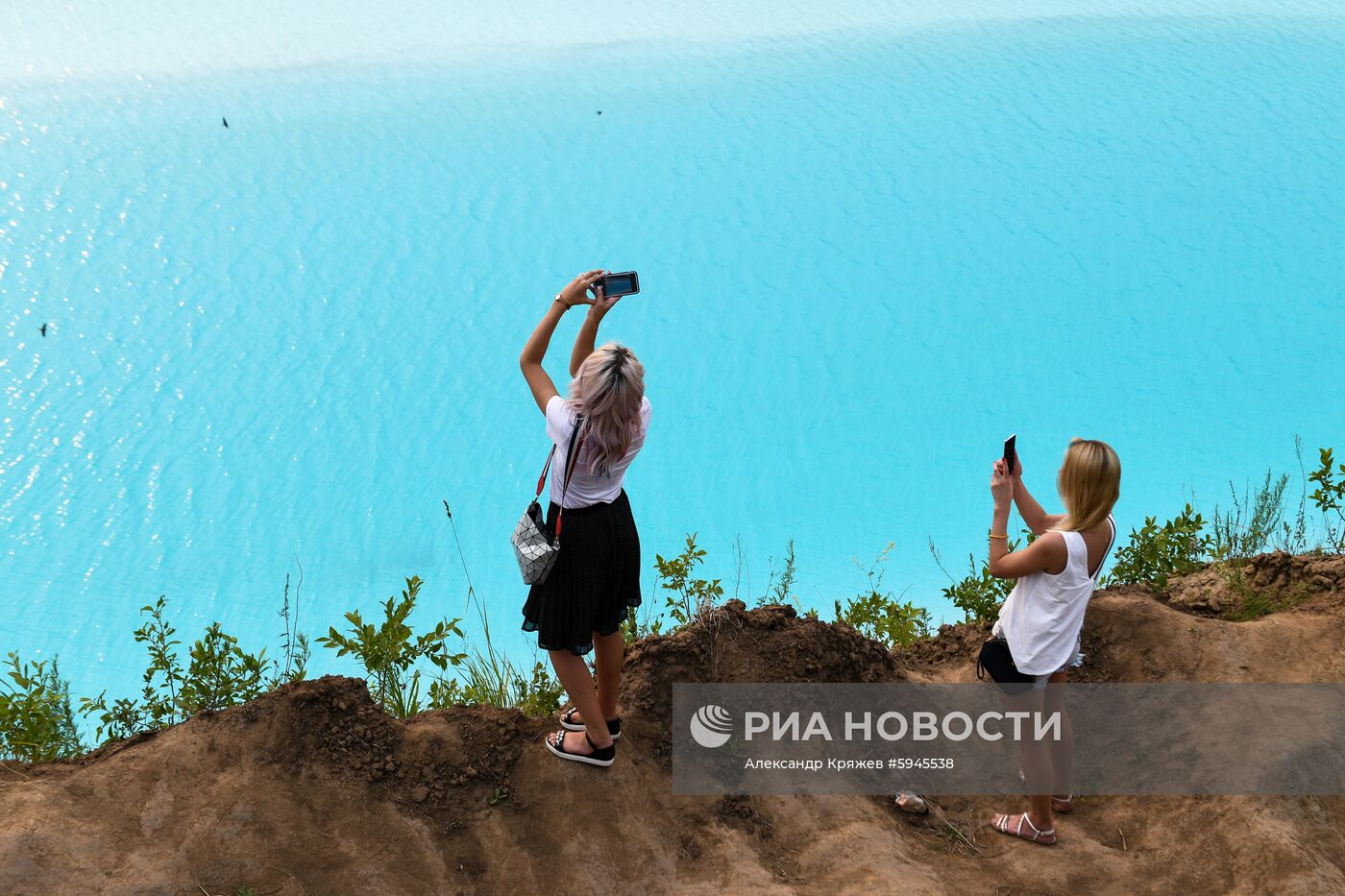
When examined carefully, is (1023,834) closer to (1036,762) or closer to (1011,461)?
(1036,762)

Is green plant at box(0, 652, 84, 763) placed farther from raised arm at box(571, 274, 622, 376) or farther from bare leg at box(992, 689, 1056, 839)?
bare leg at box(992, 689, 1056, 839)

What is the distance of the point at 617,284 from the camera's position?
12.5 ft

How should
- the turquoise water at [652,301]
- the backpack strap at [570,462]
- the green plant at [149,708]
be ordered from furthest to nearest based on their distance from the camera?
the turquoise water at [652,301], the green plant at [149,708], the backpack strap at [570,462]

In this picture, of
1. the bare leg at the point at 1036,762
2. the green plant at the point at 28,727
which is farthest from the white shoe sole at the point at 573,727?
the green plant at the point at 28,727

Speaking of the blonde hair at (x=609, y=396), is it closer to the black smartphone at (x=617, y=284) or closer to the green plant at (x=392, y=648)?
the black smartphone at (x=617, y=284)

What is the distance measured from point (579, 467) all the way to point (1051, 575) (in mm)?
1578

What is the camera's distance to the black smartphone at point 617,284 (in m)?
3.79

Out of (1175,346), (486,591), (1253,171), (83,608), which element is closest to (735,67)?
(1253,171)

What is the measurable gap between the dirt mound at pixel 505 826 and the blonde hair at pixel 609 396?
129 centimetres

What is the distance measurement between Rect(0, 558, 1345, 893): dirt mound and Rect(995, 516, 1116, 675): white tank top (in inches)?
29.7

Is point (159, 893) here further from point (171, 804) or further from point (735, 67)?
point (735, 67)

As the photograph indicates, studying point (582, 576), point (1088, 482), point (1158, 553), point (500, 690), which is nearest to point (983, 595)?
point (1158, 553)

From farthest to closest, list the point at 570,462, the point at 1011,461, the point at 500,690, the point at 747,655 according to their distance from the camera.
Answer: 1. the point at 500,690
2. the point at 747,655
3. the point at 1011,461
4. the point at 570,462

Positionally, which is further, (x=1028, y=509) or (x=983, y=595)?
(x=983, y=595)
